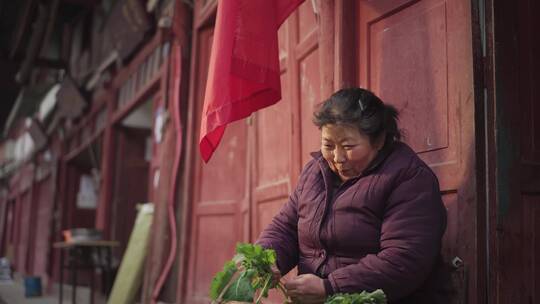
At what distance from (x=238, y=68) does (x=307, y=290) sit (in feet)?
3.44

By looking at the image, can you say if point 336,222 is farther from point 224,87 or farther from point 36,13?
point 36,13

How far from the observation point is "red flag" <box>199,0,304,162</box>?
2471 millimetres

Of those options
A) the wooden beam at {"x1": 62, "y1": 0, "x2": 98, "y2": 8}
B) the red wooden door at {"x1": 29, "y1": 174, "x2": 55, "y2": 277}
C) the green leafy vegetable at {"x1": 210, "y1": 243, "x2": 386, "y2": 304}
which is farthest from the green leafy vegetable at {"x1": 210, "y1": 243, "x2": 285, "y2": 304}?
the red wooden door at {"x1": 29, "y1": 174, "x2": 55, "y2": 277}

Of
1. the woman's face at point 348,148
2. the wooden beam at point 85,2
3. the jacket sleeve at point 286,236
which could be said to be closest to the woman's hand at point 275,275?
the jacket sleeve at point 286,236

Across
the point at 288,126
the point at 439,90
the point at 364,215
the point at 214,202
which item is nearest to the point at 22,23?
the point at 214,202

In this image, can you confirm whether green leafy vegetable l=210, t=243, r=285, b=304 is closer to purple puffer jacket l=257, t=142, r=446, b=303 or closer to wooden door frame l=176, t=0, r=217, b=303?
purple puffer jacket l=257, t=142, r=446, b=303

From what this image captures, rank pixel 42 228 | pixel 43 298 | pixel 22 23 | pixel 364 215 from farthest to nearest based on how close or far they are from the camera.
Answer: pixel 42 228 < pixel 22 23 < pixel 43 298 < pixel 364 215

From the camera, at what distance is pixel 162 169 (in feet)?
16.9

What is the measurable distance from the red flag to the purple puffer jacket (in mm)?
472

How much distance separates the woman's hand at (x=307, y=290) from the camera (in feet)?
6.02

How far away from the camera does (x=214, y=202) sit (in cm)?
464

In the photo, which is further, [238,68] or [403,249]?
[238,68]

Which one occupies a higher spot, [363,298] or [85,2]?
[85,2]

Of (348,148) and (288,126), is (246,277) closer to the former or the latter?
(348,148)
